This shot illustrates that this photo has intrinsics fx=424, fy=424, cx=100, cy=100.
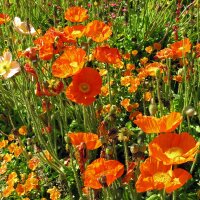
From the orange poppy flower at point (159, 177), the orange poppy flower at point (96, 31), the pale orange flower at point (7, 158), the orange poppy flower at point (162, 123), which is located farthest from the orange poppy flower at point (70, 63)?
the pale orange flower at point (7, 158)

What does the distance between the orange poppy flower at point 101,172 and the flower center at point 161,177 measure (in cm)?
12

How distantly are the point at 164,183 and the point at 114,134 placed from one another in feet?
1.05

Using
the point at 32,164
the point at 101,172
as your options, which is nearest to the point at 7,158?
the point at 32,164

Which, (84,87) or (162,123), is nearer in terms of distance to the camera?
(162,123)

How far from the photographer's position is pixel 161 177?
1.35 meters

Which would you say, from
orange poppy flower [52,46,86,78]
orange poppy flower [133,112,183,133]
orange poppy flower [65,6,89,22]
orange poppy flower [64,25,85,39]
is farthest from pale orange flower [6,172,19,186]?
orange poppy flower [133,112,183,133]

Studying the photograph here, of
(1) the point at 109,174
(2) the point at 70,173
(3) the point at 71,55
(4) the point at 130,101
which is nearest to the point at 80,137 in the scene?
(1) the point at 109,174

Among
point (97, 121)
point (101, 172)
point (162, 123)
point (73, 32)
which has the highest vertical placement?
point (73, 32)

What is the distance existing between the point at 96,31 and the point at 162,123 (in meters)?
0.83

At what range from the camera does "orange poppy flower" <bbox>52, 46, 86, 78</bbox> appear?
179 cm

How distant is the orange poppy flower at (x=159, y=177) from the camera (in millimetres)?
1310

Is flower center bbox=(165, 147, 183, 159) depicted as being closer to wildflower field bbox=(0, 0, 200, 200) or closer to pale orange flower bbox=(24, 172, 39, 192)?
wildflower field bbox=(0, 0, 200, 200)

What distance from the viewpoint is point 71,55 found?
73.8 inches

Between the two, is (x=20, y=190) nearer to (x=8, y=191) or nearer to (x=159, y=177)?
(x=8, y=191)
